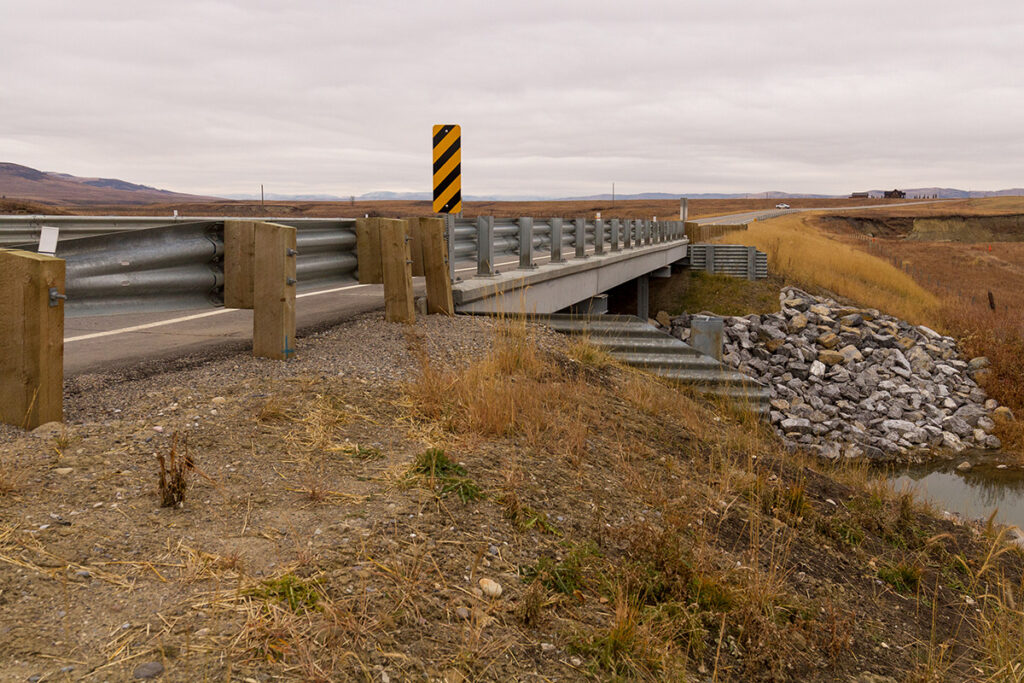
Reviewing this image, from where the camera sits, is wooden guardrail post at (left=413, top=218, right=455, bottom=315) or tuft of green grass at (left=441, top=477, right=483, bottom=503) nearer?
tuft of green grass at (left=441, top=477, right=483, bottom=503)

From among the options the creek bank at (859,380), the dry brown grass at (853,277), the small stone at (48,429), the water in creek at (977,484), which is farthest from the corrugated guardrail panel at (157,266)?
the dry brown grass at (853,277)

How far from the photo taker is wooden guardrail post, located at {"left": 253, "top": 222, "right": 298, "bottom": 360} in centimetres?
602

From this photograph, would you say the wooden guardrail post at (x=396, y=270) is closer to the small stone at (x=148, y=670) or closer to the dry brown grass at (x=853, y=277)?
the small stone at (x=148, y=670)

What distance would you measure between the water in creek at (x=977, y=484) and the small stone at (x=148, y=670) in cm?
1157

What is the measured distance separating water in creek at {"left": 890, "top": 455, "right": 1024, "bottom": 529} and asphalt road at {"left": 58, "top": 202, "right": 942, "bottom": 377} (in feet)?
28.7

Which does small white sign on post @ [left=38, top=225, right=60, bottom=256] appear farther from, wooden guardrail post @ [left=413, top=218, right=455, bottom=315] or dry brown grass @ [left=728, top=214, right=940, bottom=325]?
dry brown grass @ [left=728, top=214, right=940, bottom=325]

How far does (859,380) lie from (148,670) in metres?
19.2

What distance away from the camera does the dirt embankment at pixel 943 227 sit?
231 ft

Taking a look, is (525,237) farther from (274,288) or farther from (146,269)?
(146,269)

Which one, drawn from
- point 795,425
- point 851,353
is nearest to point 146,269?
point 795,425

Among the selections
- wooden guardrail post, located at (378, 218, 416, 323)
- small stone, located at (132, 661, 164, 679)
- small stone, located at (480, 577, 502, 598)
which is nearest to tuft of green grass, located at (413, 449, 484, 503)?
small stone, located at (480, 577, 502, 598)

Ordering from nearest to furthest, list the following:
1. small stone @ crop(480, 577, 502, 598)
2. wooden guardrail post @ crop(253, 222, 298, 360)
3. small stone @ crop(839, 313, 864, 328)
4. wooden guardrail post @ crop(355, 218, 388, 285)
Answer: small stone @ crop(480, 577, 502, 598) < wooden guardrail post @ crop(253, 222, 298, 360) < wooden guardrail post @ crop(355, 218, 388, 285) < small stone @ crop(839, 313, 864, 328)

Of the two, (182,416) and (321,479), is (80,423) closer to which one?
(182,416)

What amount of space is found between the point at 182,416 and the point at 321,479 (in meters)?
1.19
